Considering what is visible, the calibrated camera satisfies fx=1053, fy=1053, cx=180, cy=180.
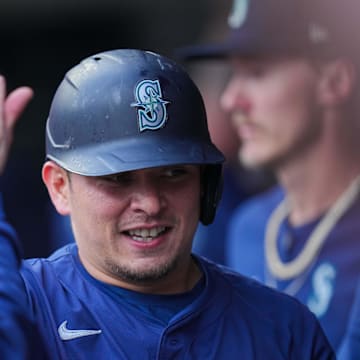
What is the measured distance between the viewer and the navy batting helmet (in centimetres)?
256

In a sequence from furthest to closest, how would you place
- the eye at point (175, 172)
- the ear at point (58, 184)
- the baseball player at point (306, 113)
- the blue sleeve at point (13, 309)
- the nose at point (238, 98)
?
the nose at point (238, 98)
the baseball player at point (306, 113)
the ear at point (58, 184)
the eye at point (175, 172)
the blue sleeve at point (13, 309)

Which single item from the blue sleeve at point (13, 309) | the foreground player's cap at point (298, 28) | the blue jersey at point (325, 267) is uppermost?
the foreground player's cap at point (298, 28)

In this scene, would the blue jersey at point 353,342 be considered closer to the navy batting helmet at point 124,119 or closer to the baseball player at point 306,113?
the baseball player at point 306,113

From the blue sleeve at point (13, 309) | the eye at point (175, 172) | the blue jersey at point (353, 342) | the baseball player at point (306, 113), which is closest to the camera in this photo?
the blue sleeve at point (13, 309)

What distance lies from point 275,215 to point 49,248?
7.06 ft

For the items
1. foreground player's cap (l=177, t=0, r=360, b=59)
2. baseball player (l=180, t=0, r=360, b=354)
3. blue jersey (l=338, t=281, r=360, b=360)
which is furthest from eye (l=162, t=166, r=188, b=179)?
foreground player's cap (l=177, t=0, r=360, b=59)

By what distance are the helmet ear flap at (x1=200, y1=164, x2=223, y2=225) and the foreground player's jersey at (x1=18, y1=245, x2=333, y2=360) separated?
0.56ft

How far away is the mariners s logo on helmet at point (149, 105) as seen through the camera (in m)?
2.57

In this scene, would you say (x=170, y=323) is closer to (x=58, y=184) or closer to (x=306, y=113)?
(x=58, y=184)

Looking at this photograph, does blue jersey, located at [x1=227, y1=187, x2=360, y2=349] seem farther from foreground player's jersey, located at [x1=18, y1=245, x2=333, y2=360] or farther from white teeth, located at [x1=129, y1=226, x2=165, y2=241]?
white teeth, located at [x1=129, y1=226, x2=165, y2=241]

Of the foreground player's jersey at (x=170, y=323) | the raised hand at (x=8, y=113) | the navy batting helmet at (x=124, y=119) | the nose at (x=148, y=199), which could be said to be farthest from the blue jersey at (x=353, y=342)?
the raised hand at (x=8, y=113)

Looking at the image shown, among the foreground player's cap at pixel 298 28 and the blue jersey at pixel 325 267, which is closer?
the blue jersey at pixel 325 267

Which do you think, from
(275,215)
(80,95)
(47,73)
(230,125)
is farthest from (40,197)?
(80,95)

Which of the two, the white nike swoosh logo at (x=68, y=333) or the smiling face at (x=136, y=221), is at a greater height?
the smiling face at (x=136, y=221)
